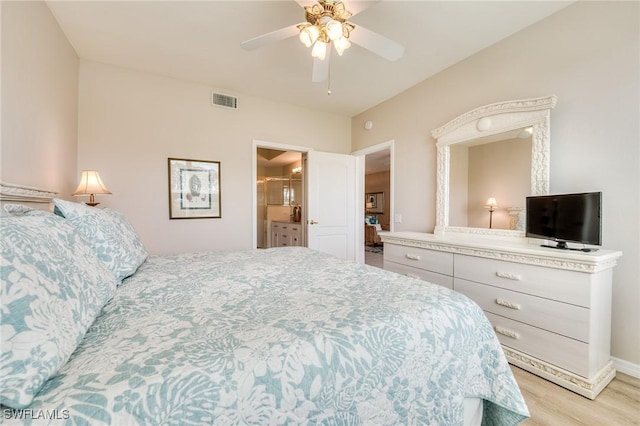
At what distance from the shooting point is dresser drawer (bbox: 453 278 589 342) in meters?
1.62

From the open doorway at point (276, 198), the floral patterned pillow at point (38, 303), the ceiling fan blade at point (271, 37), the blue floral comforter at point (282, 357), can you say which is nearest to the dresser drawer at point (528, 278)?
the blue floral comforter at point (282, 357)

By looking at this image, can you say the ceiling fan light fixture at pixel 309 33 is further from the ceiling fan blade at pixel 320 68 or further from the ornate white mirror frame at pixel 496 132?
the ornate white mirror frame at pixel 496 132

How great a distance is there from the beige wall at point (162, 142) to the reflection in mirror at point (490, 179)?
2.39 meters

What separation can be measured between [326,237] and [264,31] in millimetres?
2673

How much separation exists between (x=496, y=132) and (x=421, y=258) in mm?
1353

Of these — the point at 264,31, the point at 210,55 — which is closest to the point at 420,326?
the point at 264,31

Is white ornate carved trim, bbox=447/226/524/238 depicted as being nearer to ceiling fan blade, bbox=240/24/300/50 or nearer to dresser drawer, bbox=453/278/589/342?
dresser drawer, bbox=453/278/589/342

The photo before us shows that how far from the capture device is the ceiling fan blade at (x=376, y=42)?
180 cm

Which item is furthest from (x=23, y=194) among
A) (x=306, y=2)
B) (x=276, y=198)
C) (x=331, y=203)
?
(x=276, y=198)

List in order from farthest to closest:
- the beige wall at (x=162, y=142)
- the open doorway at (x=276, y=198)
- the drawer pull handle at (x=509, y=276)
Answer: the open doorway at (x=276, y=198) → the beige wall at (x=162, y=142) → the drawer pull handle at (x=509, y=276)

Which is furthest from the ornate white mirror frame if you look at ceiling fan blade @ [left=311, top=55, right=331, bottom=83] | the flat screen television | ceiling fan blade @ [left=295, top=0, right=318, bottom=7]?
ceiling fan blade @ [left=295, top=0, right=318, bottom=7]

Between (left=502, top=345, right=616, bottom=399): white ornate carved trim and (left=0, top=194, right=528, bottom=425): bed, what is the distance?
962 mm

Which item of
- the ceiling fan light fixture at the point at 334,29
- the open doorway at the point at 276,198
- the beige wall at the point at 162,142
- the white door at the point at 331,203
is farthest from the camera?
the open doorway at the point at 276,198

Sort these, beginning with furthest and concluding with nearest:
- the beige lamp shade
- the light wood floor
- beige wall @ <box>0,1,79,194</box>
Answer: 1. the beige lamp shade
2. beige wall @ <box>0,1,79,194</box>
3. the light wood floor
